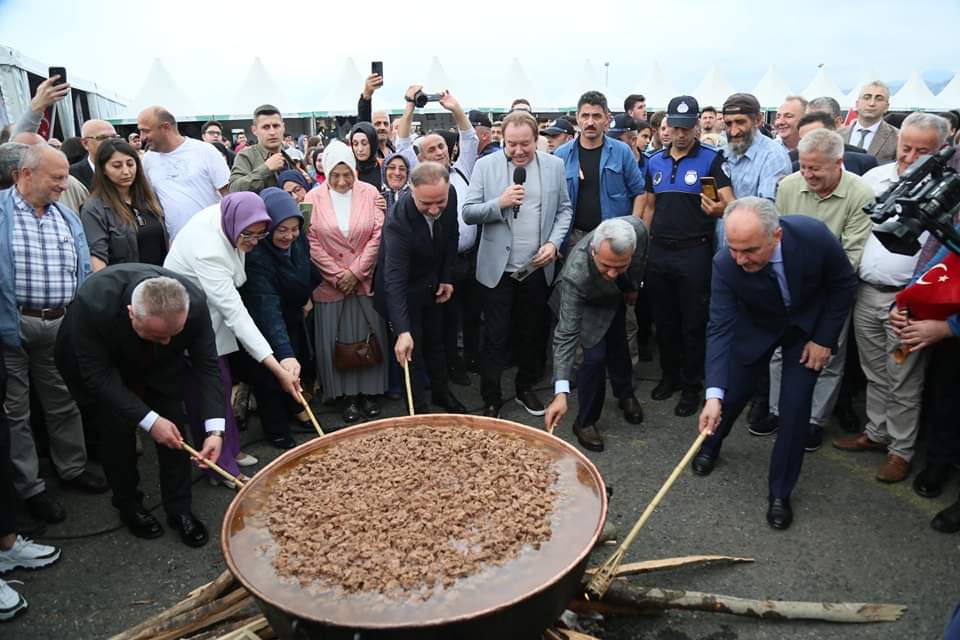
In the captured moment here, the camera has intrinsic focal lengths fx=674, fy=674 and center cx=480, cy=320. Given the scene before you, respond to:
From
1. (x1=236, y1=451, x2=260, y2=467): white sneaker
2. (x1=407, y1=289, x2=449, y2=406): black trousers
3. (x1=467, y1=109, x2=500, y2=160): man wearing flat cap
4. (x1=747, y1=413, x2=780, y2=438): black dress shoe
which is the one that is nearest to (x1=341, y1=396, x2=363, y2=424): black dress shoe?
(x1=407, y1=289, x2=449, y2=406): black trousers

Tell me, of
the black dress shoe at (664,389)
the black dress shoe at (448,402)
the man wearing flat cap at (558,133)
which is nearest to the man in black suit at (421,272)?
the black dress shoe at (448,402)

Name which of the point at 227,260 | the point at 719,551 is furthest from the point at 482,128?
the point at 719,551

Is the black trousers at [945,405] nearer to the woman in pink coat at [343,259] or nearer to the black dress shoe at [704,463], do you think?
the black dress shoe at [704,463]

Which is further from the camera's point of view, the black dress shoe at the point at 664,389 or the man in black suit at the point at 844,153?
the black dress shoe at the point at 664,389

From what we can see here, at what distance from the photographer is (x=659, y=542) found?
11.8 feet

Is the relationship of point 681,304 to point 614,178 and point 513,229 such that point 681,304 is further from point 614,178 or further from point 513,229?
point 513,229

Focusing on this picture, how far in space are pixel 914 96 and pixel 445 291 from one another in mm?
20128

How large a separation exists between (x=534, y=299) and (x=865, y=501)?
2466 millimetres

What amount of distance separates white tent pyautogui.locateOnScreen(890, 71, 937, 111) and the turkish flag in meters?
19.1

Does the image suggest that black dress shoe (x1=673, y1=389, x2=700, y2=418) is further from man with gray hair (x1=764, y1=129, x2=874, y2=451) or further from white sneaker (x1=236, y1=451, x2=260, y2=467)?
white sneaker (x1=236, y1=451, x2=260, y2=467)

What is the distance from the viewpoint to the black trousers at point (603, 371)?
4492 millimetres

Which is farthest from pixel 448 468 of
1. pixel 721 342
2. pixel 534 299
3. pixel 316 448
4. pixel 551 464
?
pixel 534 299

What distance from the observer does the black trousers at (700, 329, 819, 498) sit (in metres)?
3.59

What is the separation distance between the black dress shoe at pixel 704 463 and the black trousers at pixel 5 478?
12.6 feet
